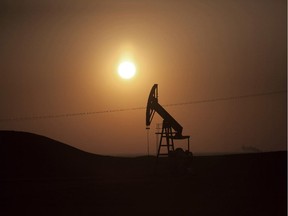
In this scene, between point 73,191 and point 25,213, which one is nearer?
point 25,213

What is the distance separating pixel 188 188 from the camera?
365 inches

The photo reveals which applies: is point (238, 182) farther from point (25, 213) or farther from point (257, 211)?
point (25, 213)

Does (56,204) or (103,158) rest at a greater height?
(103,158)

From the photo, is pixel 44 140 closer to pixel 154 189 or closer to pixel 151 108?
pixel 151 108

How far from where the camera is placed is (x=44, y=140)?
93.7 ft

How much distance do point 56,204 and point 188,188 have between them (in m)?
3.88

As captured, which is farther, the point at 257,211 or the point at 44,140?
the point at 44,140

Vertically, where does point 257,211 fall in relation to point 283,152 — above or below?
below

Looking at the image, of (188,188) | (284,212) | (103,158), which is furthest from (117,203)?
(103,158)

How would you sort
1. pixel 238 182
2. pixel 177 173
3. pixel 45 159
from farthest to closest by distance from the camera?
1. pixel 45 159
2. pixel 177 173
3. pixel 238 182

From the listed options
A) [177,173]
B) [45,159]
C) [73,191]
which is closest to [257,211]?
[73,191]

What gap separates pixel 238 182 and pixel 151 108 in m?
5.35

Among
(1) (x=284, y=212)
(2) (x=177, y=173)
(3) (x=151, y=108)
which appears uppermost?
(3) (x=151, y=108)

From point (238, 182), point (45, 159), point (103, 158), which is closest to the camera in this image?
point (238, 182)
